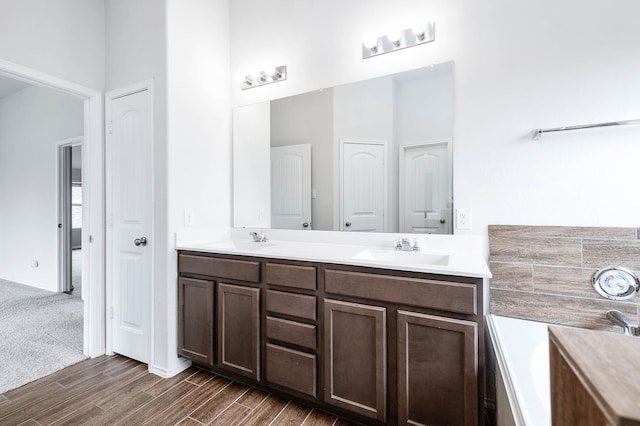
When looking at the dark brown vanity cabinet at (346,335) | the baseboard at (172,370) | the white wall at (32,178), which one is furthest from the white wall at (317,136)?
the white wall at (32,178)

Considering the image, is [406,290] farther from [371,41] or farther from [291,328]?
[371,41]

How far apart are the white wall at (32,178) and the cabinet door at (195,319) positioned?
3.14 meters

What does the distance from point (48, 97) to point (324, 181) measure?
14.5ft

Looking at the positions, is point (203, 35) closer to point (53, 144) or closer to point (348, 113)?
point (348, 113)

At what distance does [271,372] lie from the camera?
179cm

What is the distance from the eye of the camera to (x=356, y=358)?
1.54m

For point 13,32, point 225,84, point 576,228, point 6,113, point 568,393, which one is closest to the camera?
point 568,393

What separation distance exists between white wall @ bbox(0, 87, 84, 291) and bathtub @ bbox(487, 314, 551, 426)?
16.1ft

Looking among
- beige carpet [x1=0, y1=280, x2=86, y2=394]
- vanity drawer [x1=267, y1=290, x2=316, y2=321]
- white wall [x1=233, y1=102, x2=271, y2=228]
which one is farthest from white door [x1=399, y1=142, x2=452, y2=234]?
beige carpet [x1=0, y1=280, x2=86, y2=394]

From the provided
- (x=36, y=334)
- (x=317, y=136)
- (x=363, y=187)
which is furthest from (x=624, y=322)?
(x=36, y=334)

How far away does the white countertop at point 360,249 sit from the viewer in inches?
57.2

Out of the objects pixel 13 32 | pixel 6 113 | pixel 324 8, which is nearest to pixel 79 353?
pixel 13 32

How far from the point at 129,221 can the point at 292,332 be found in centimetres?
161

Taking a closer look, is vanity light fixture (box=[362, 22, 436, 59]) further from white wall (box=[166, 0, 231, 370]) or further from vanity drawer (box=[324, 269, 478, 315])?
vanity drawer (box=[324, 269, 478, 315])
